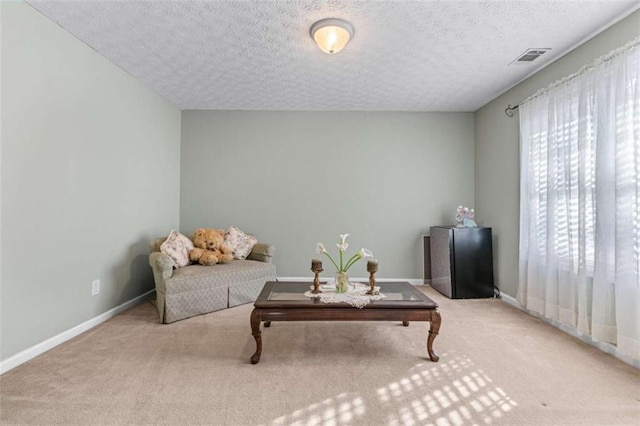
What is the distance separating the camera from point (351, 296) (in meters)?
2.42

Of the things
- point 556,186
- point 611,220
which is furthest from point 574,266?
point 556,186

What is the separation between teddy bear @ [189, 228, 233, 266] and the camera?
3.62m

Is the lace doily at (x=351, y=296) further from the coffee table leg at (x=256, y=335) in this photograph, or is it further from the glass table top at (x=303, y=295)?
the coffee table leg at (x=256, y=335)

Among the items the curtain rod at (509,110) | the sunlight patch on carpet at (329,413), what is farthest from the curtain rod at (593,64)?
the sunlight patch on carpet at (329,413)

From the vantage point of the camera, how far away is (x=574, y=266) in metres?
2.70

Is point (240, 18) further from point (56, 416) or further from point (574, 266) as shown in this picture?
point (574, 266)

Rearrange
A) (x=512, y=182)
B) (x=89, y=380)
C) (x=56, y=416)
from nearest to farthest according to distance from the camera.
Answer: (x=56, y=416), (x=89, y=380), (x=512, y=182)

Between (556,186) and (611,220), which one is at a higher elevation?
(556,186)

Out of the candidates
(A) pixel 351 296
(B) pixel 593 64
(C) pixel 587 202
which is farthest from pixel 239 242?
(B) pixel 593 64

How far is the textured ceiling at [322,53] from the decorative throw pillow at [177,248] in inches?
67.9

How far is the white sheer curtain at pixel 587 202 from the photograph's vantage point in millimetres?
2219

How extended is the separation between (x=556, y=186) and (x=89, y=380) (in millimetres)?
3887

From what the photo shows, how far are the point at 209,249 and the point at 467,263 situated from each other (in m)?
3.07

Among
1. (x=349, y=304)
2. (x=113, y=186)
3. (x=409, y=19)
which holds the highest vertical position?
(x=409, y=19)
